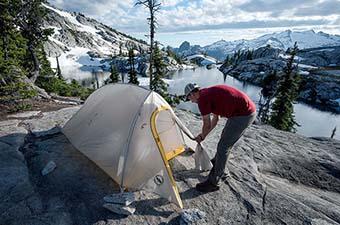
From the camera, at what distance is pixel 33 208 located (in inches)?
178

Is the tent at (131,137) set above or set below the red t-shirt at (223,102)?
below

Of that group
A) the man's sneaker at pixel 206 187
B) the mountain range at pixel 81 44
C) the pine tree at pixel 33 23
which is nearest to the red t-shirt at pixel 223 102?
the man's sneaker at pixel 206 187

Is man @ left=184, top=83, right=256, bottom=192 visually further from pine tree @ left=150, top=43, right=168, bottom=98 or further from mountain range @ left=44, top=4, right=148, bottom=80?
mountain range @ left=44, top=4, right=148, bottom=80

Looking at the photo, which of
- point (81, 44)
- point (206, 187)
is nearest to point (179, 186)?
point (206, 187)

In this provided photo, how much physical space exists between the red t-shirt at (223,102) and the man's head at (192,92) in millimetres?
158

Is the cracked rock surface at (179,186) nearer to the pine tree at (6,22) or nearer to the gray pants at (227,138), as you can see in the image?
the gray pants at (227,138)

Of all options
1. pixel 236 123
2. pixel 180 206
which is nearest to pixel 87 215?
pixel 180 206

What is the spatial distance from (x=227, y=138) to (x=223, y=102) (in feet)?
2.61

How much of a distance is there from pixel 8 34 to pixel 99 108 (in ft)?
36.5

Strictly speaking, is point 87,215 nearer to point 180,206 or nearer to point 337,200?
point 180,206

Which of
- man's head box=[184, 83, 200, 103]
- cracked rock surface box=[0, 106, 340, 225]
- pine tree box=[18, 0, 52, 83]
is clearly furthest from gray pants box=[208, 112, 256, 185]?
pine tree box=[18, 0, 52, 83]

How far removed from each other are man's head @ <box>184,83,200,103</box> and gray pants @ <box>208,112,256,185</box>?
0.87 metres

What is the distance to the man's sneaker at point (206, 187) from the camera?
523cm

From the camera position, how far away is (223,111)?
16.3ft
